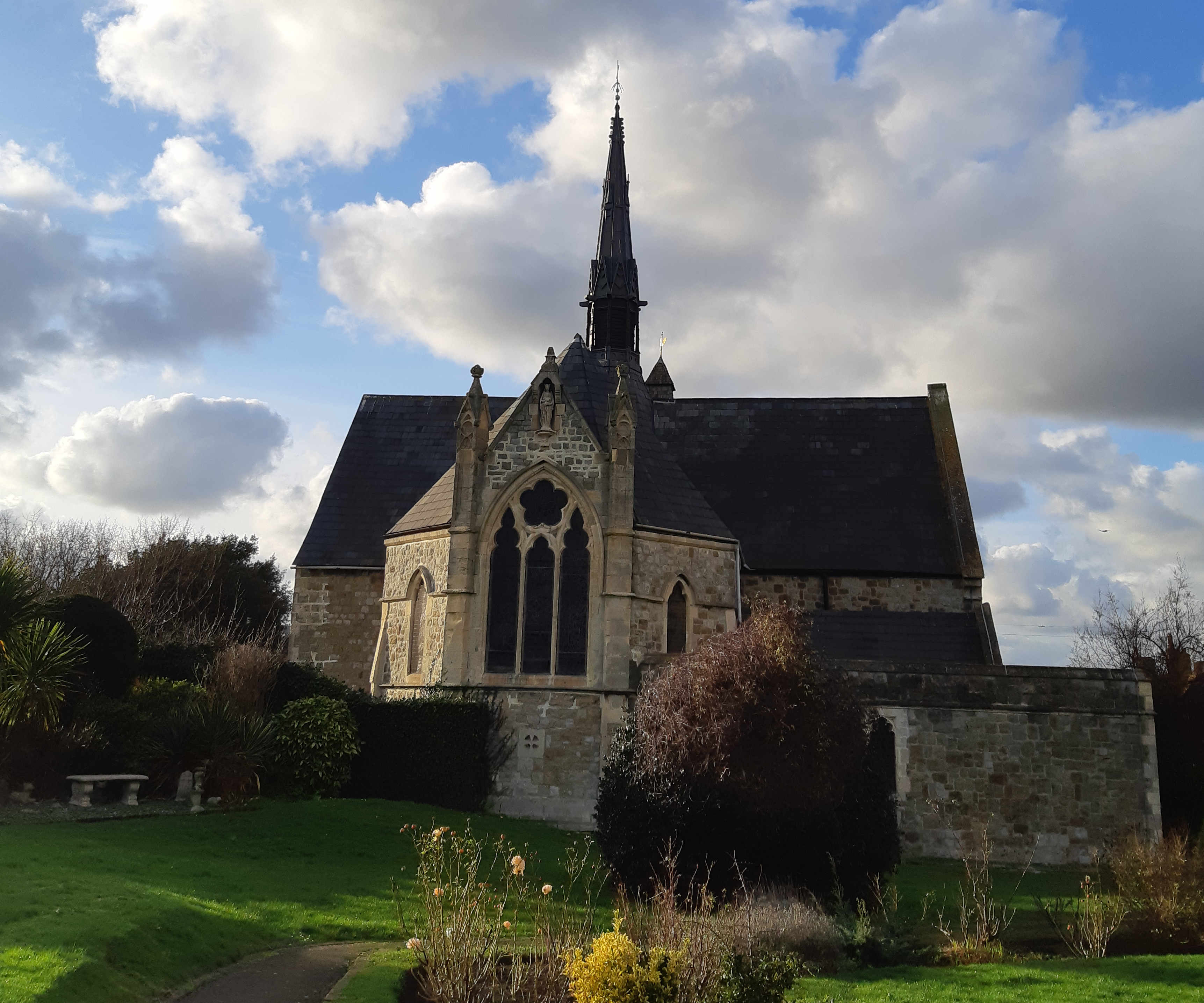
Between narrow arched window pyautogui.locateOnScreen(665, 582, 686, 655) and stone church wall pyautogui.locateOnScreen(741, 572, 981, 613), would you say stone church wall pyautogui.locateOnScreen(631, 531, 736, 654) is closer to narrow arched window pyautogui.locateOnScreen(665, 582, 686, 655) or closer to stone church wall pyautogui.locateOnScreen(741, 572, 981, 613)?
narrow arched window pyautogui.locateOnScreen(665, 582, 686, 655)

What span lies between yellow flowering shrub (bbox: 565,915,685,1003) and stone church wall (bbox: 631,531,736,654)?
13.2m

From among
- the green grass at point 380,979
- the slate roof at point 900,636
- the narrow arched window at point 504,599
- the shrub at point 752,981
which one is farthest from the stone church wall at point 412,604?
the shrub at point 752,981

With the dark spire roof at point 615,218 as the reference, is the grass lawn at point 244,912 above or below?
below

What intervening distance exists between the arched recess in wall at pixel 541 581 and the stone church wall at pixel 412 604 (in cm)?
100

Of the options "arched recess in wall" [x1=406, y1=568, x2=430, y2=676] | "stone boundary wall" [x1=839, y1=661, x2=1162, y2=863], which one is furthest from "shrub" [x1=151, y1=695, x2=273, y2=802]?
"stone boundary wall" [x1=839, y1=661, x2=1162, y2=863]

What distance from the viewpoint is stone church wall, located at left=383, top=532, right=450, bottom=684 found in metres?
21.6

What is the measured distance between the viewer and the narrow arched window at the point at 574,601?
825 inches

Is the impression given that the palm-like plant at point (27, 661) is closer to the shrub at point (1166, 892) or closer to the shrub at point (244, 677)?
the shrub at point (244, 677)

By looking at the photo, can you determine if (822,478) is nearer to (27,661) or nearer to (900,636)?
(900,636)

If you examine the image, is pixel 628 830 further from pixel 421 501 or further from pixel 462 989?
pixel 421 501

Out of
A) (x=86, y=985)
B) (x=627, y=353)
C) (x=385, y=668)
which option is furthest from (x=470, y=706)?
(x=627, y=353)

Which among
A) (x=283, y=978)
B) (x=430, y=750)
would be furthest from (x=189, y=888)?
(x=430, y=750)

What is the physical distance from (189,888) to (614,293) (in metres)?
22.8

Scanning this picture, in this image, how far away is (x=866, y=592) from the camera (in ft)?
82.9
